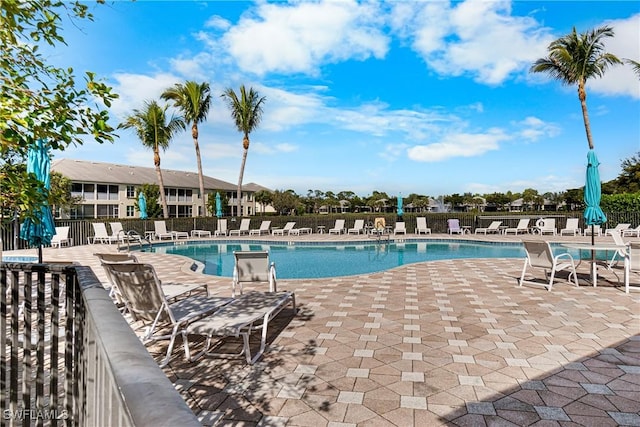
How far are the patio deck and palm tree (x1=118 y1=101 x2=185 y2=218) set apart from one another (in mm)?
23267

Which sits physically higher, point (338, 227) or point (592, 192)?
point (592, 192)

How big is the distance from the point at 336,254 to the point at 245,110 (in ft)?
49.7

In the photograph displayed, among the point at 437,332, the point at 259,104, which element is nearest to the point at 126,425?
the point at 437,332

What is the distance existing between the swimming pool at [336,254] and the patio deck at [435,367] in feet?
17.6

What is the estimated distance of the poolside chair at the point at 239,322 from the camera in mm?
3604

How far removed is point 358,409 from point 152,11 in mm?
8554

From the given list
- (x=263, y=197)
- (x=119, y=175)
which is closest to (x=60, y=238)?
(x=119, y=175)

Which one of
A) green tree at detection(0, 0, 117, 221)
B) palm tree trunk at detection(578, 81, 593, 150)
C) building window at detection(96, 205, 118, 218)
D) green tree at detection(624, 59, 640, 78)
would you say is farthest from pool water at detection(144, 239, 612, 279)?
building window at detection(96, 205, 118, 218)

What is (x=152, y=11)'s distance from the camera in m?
7.93

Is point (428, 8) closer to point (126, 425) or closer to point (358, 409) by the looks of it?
point (358, 409)

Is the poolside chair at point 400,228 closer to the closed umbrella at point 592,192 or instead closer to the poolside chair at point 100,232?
the closed umbrella at point 592,192

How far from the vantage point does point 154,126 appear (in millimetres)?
25703

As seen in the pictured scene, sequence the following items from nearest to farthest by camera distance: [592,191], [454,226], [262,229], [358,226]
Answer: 1. [592,191]
2. [454,226]
3. [358,226]
4. [262,229]

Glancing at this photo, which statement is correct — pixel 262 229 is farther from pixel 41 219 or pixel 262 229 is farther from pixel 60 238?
pixel 41 219
